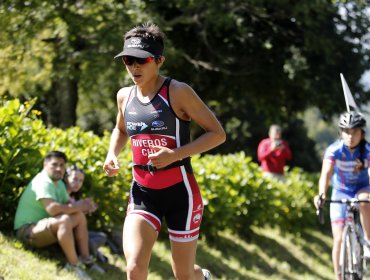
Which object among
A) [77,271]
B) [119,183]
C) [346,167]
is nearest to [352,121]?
[346,167]

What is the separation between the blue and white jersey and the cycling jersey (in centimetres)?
329

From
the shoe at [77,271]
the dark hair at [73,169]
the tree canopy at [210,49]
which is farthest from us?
the tree canopy at [210,49]

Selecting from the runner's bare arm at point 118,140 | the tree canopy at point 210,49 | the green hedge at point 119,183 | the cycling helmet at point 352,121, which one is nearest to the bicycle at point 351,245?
the cycling helmet at point 352,121

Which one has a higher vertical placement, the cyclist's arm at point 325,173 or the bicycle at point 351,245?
the cyclist's arm at point 325,173

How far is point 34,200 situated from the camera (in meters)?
7.22

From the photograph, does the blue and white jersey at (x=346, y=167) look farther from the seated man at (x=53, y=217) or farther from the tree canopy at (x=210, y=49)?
the tree canopy at (x=210, y=49)

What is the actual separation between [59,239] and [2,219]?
1.09m

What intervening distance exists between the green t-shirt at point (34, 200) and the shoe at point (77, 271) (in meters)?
0.65

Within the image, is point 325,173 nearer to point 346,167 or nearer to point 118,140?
point 346,167

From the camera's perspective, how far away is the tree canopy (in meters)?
15.0

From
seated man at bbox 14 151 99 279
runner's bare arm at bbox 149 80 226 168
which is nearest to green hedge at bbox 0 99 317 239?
seated man at bbox 14 151 99 279

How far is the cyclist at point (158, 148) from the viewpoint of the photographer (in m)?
4.48

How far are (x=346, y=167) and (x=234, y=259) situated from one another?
139 inches

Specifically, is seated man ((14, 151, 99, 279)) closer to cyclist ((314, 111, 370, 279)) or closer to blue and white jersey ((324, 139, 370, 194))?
cyclist ((314, 111, 370, 279))
